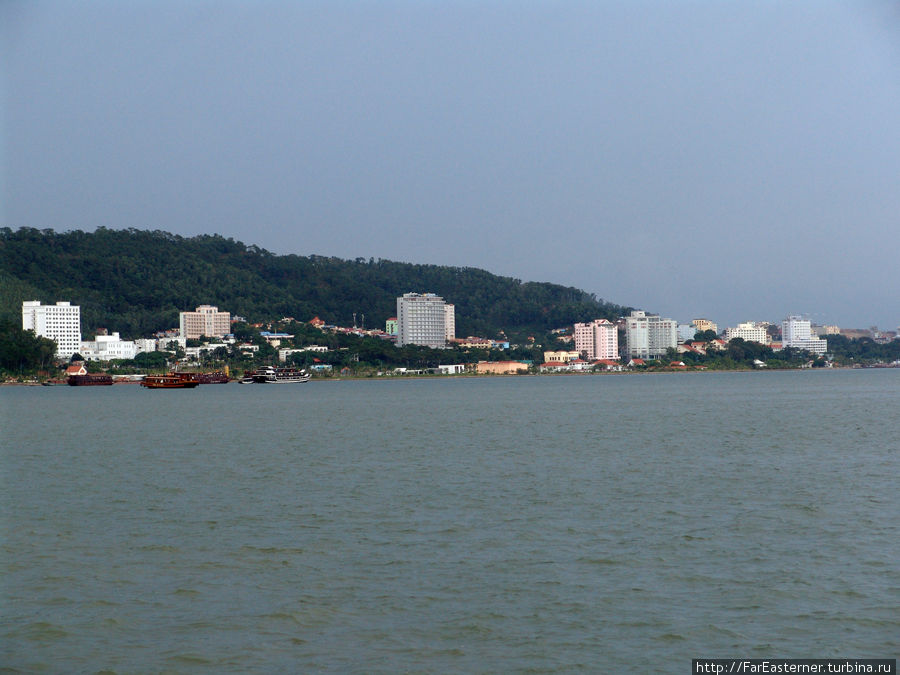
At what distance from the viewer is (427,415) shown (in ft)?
124

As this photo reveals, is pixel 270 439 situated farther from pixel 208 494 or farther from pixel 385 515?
pixel 385 515

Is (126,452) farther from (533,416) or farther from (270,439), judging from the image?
(533,416)

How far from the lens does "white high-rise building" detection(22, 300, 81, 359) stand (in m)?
107

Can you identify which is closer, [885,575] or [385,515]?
[885,575]

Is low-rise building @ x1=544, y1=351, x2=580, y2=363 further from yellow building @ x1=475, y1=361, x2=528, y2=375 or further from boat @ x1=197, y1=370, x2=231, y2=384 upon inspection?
boat @ x1=197, y1=370, x2=231, y2=384

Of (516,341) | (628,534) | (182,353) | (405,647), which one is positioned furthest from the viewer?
(516,341)

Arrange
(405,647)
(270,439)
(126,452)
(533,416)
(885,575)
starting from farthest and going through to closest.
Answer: (533,416) → (270,439) → (126,452) → (885,575) → (405,647)

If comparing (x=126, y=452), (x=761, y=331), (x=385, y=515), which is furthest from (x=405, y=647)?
(x=761, y=331)

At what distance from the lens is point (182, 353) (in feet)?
361

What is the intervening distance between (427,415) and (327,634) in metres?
30.4

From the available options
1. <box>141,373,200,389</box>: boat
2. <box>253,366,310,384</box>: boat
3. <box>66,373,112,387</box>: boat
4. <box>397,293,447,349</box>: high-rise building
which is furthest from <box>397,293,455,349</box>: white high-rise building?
<box>141,373,200,389</box>: boat

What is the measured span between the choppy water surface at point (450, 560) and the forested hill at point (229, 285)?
9646cm

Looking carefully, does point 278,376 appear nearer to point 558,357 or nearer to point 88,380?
point 88,380

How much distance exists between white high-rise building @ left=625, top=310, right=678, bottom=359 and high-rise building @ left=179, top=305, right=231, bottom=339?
6206 centimetres
